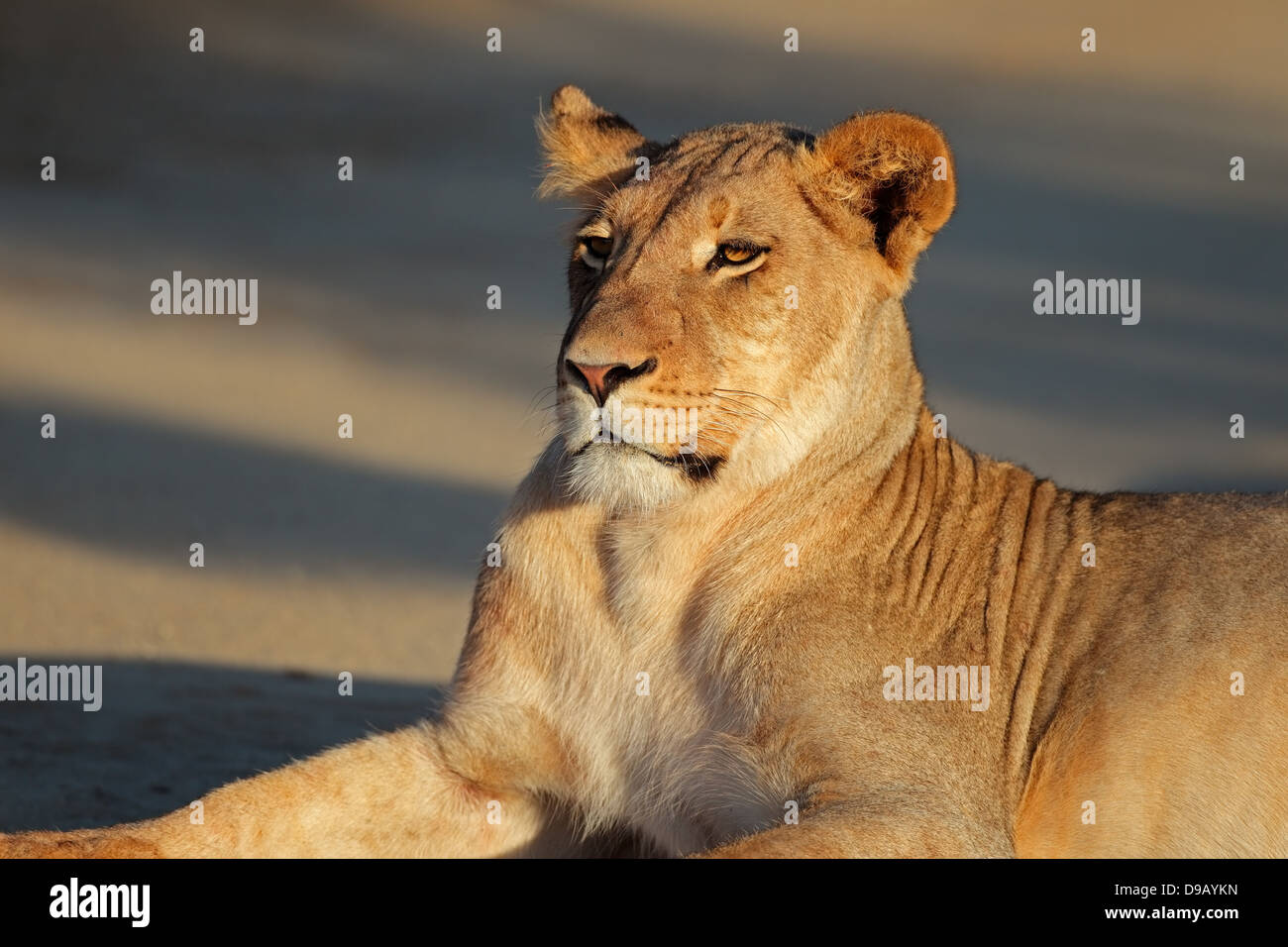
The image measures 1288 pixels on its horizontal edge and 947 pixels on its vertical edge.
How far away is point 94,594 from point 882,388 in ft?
17.0

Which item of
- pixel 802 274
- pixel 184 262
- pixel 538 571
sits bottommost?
pixel 538 571

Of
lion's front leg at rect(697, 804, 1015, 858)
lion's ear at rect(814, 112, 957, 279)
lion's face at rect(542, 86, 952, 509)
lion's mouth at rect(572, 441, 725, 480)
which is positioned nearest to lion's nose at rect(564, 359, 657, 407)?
lion's face at rect(542, 86, 952, 509)

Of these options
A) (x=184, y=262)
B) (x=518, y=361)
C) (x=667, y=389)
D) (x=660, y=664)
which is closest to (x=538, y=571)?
(x=660, y=664)

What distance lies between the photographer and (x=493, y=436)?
39.4 feet

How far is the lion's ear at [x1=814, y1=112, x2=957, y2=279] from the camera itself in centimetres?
471

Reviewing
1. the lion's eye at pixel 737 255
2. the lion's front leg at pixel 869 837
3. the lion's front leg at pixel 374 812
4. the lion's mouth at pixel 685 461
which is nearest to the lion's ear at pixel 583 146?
the lion's eye at pixel 737 255

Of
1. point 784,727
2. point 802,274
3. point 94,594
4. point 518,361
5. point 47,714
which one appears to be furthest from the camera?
point 518,361

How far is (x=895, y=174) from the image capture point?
4785 millimetres

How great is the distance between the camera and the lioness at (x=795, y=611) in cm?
438

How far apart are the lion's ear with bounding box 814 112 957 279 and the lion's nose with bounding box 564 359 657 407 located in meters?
0.86

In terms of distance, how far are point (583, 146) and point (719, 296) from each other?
975mm

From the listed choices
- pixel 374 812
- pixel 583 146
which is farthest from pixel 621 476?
pixel 583 146

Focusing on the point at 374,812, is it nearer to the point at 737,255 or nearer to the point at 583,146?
the point at 737,255
